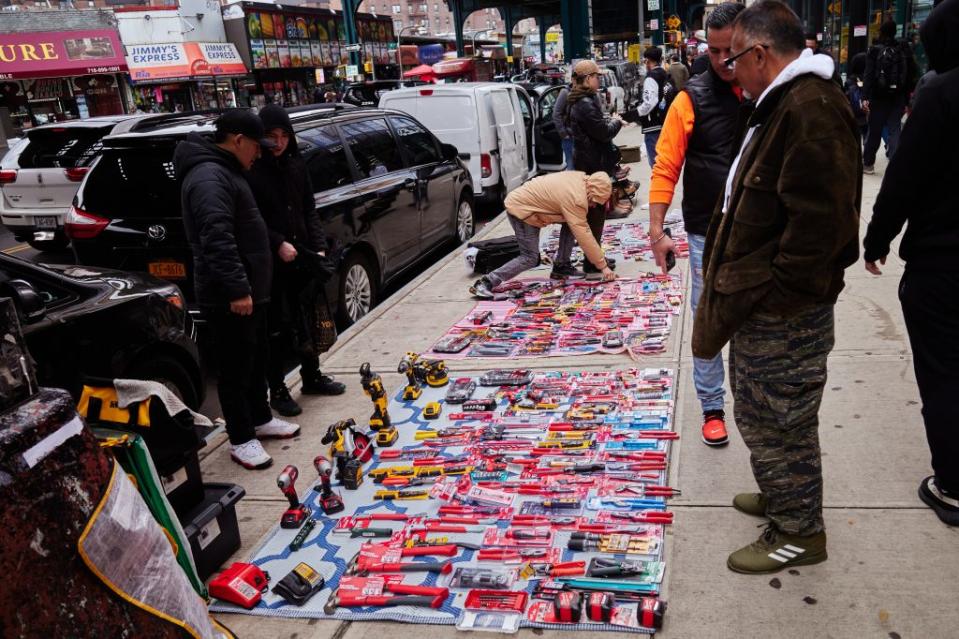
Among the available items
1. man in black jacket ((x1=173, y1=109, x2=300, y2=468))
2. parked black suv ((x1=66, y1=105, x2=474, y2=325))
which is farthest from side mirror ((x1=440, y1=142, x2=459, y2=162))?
man in black jacket ((x1=173, y1=109, x2=300, y2=468))

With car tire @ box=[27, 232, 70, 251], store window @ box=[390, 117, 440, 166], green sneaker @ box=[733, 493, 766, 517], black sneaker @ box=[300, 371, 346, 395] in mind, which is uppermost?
store window @ box=[390, 117, 440, 166]

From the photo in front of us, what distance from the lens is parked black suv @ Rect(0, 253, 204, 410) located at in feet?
12.8

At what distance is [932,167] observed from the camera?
2.92 meters

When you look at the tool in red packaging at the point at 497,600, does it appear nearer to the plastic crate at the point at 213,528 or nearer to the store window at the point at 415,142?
the plastic crate at the point at 213,528

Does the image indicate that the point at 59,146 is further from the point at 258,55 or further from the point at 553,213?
the point at 258,55

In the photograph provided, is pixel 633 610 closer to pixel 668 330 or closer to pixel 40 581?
pixel 40 581

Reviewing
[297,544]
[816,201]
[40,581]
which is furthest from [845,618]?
[40,581]

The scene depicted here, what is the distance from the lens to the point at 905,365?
486 cm

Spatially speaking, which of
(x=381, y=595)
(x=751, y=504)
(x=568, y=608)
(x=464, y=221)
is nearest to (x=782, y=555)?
(x=751, y=504)

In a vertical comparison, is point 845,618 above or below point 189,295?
below

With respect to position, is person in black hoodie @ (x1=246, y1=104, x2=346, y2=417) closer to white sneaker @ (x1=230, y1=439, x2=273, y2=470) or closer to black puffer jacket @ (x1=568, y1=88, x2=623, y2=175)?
white sneaker @ (x1=230, y1=439, x2=273, y2=470)

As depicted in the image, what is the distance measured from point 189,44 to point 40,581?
3561 cm

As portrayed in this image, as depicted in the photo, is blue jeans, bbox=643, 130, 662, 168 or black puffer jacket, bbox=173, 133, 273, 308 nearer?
black puffer jacket, bbox=173, 133, 273, 308

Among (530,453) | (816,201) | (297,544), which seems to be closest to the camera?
(816,201)
